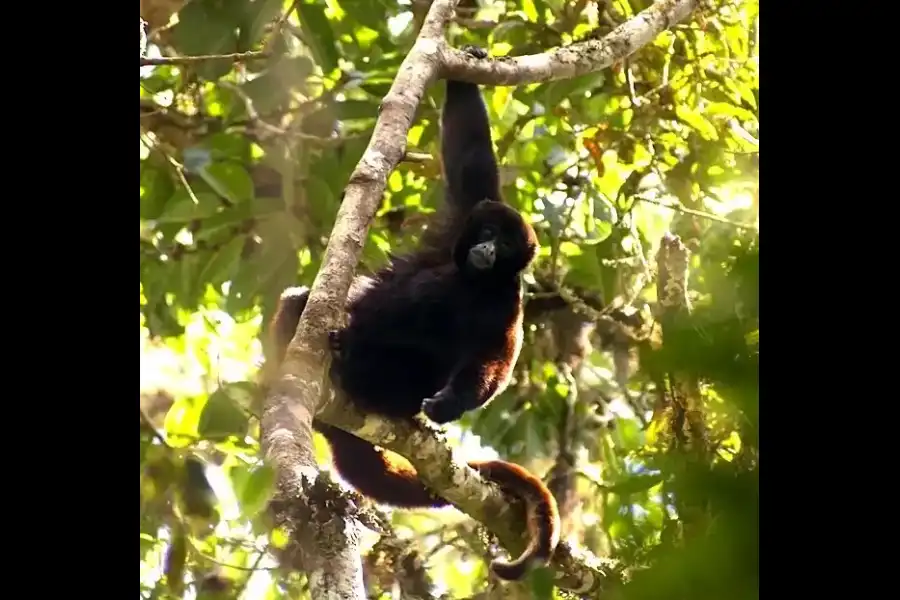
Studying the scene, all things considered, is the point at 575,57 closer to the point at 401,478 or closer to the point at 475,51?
the point at 475,51

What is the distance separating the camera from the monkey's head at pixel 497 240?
1.66 meters

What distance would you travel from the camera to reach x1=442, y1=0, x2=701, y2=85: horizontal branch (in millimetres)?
1684

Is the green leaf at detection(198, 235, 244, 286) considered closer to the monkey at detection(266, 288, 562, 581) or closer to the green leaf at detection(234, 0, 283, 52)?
the monkey at detection(266, 288, 562, 581)

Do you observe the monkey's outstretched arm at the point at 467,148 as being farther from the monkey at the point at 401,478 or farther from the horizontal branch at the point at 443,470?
the horizontal branch at the point at 443,470

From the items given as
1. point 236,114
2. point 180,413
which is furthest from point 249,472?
point 236,114

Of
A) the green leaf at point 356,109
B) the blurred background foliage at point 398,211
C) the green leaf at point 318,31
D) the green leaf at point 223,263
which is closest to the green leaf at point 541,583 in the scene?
the blurred background foliage at point 398,211

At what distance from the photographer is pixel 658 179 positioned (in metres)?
1.65

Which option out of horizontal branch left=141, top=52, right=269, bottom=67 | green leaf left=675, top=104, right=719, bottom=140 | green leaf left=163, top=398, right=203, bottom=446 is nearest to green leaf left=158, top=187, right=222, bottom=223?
horizontal branch left=141, top=52, right=269, bottom=67

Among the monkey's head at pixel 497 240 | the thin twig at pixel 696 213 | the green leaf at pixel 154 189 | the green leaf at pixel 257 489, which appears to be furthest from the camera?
the monkey's head at pixel 497 240

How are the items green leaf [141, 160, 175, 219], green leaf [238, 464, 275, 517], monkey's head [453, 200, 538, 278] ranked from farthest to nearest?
monkey's head [453, 200, 538, 278]
green leaf [141, 160, 175, 219]
green leaf [238, 464, 275, 517]

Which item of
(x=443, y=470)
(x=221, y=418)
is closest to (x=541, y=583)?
(x=443, y=470)
